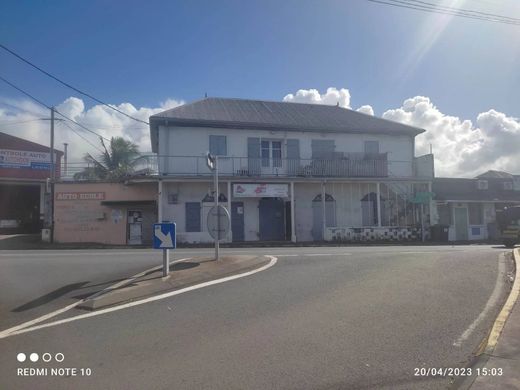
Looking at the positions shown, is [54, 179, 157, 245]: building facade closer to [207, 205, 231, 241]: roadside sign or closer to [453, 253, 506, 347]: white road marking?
[207, 205, 231, 241]: roadside sign

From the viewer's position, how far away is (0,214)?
3006cm

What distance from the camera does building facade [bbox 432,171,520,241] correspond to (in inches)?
1025

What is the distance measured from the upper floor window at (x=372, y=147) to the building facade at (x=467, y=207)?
4.63m

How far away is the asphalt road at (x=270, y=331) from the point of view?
13.0 ft

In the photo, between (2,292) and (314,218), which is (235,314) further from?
(314,218)

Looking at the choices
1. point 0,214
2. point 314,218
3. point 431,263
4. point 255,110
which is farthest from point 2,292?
point 0,214

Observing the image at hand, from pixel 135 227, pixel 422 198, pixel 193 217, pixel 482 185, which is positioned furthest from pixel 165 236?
pixel 482 185

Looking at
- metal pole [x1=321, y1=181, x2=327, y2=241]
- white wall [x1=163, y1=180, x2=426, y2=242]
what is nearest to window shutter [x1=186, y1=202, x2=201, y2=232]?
white wall [x1=163, y1=180, x2=426, y2=242]

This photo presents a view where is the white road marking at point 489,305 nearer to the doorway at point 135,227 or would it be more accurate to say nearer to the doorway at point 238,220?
the doorway at point 238,220

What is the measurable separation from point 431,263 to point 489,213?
20.1 meters

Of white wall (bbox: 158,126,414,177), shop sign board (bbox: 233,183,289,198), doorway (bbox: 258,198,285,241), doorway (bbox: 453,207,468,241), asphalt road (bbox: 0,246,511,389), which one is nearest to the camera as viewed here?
asphalt road (bbox: 0,246,511,389)

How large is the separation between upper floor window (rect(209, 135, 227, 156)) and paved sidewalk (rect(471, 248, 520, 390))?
19.1 meters

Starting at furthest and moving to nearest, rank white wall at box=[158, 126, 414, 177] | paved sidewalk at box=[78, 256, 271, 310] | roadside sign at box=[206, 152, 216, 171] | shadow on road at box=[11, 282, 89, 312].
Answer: white wall at box=[158, 126, 414, 177] → roadside sign at box=[206, 152, 216, 171] → paved sidewalk at box=[78, 256, 271, 310] → shadow on road at box=[11, 282, 89, 312]

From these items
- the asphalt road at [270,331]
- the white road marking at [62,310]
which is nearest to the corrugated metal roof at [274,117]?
the white road marking at [62,310]
